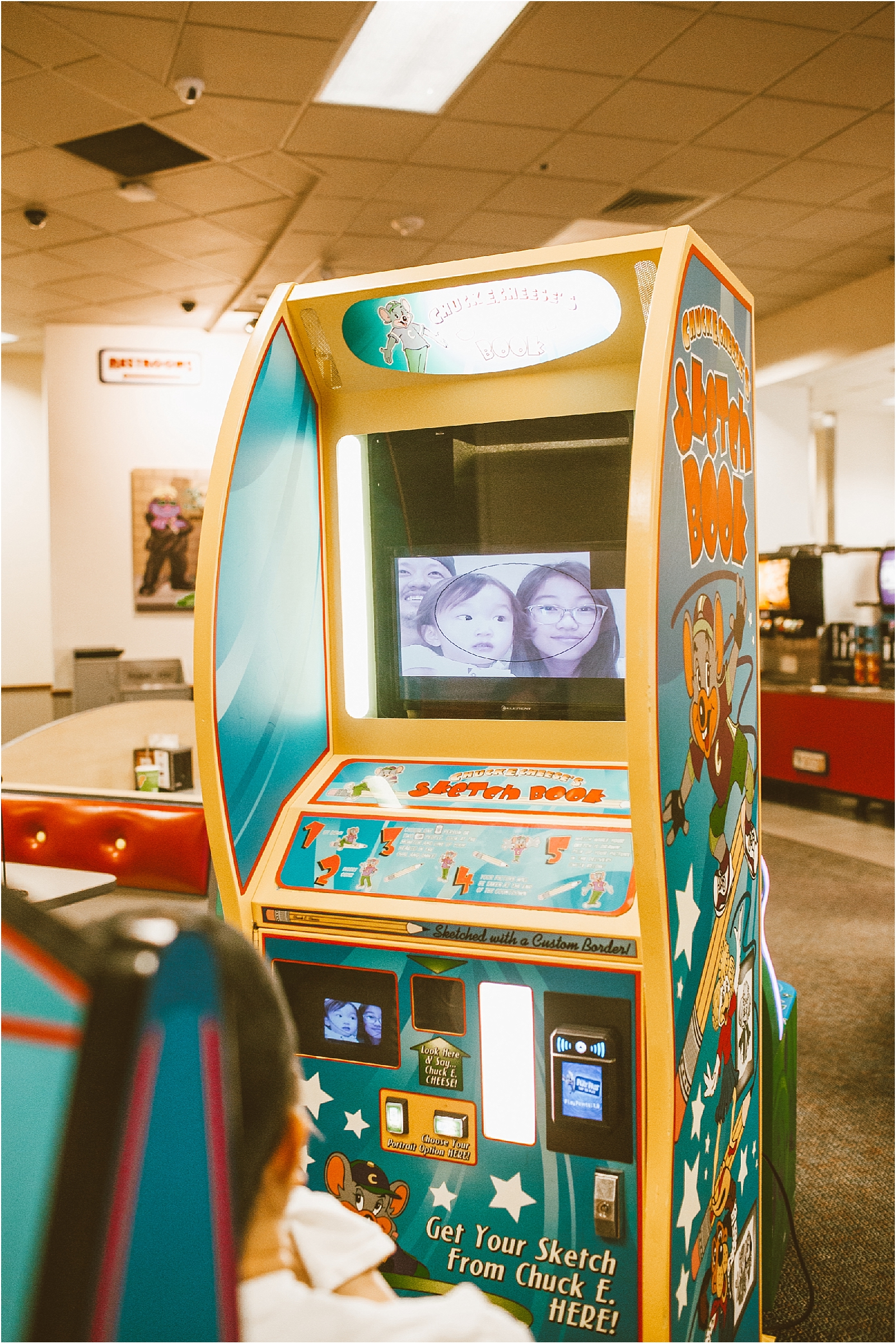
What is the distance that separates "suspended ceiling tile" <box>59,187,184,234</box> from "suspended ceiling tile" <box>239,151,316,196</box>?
632 mm

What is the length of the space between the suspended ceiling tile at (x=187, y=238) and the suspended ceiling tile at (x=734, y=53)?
2.56 metres

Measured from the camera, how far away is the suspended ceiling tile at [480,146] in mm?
3943

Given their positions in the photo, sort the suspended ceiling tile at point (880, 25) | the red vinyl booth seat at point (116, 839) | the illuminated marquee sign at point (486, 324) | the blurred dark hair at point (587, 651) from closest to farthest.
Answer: the illuminated marquee sign at point (486, 324), the blurred dark hair at point (587, 651), the red vinyl booth seat at point (116, 839), the suspended ceiling tile at point (880, 25)

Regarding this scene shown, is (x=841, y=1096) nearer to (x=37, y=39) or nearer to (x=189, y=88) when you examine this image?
(x=189, y=88)

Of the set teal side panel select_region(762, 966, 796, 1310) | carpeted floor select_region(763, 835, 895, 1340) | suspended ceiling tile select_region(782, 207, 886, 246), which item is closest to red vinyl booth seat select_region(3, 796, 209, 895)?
teal side panel select_region(762, 966, 796, 1310)

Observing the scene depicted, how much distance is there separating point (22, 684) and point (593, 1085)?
7.86 metres

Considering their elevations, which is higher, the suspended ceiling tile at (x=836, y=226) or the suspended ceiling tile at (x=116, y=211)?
the suspended ceiling tile at (x=836, y=226)

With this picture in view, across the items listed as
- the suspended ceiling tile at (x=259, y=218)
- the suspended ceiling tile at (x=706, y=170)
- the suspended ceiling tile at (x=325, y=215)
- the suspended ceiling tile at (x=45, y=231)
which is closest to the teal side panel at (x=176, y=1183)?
the suspended ceiling tile at (x=706, y=170)

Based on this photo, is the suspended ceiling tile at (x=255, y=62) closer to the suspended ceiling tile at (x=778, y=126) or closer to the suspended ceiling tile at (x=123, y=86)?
the suspended ceiling tile at (x=123, y=86)

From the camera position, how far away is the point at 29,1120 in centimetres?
48

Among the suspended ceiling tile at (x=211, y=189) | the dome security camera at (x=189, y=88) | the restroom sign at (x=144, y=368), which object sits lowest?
the restroom sign at (x=144, y=368)

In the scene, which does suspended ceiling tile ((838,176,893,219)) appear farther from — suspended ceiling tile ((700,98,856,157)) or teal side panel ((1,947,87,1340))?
teal side panel ((1,947,87,1340))

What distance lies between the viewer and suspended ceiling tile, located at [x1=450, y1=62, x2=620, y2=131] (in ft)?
11.5

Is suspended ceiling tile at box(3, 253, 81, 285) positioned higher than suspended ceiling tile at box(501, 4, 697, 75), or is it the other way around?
suspended ceiling tile at box(3, 253, 81, 285)
